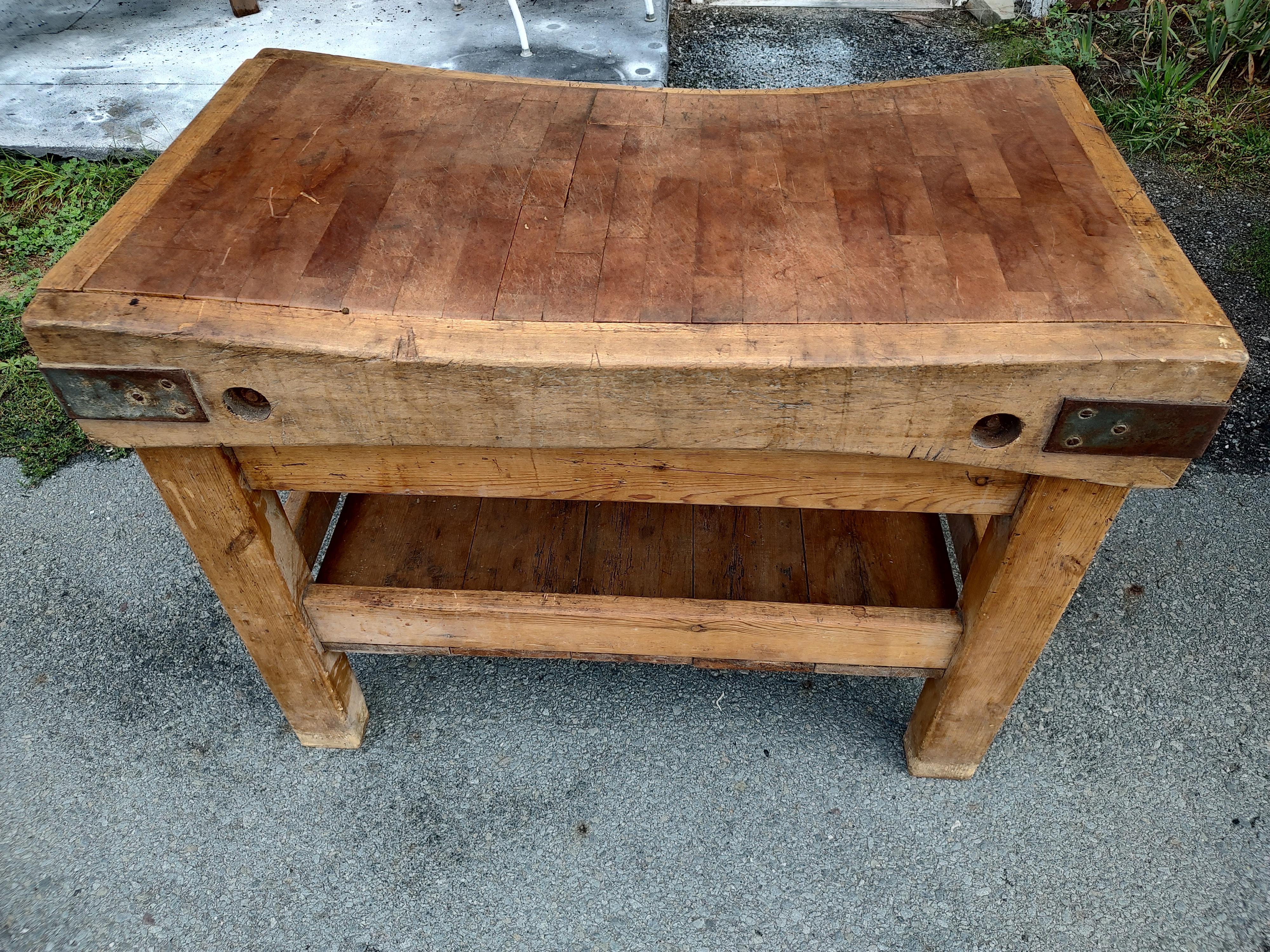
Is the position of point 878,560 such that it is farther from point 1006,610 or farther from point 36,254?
point 36,254

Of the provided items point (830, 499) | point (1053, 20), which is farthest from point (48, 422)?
point (1053, 20)

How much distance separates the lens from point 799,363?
42.6 inches

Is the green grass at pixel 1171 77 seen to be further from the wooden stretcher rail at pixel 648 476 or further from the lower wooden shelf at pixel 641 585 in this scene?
the wooden stretcher rail at pixel 648 476

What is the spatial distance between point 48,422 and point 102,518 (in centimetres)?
45

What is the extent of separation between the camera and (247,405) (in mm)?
1230

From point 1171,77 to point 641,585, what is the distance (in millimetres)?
3254

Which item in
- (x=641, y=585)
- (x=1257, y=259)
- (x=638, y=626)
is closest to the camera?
(x=638, y=626)

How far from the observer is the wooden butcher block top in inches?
43.1

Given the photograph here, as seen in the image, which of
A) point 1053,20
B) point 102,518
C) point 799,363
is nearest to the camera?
point 799,363

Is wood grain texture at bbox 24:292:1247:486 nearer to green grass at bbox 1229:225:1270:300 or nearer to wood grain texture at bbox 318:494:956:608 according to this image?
wood grain texture at bbox 318:494:956:608

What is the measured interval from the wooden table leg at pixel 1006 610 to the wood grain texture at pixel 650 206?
0.28m

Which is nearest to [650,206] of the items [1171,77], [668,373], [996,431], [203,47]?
[668,373]

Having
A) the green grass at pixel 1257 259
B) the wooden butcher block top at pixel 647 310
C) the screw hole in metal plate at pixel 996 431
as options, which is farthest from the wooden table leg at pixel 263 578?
the green grass at pixel 1257 259

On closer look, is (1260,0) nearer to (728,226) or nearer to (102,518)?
(728,226)
